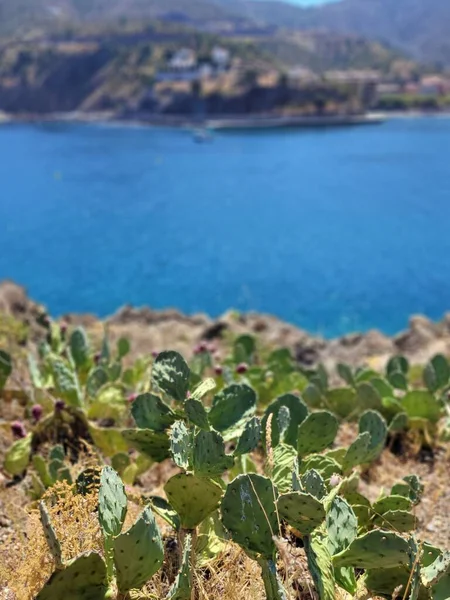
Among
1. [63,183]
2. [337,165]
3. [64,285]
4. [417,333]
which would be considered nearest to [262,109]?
[337,165]

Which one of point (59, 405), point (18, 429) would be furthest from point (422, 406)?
point (18, 429)

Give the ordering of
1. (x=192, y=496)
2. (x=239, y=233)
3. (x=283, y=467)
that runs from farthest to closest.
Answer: (x=239, y=233), (x=283, y=467), (x=192, y=496)

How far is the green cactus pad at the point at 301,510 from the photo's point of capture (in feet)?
6.30

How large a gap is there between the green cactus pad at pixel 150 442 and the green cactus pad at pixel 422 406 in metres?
1.91

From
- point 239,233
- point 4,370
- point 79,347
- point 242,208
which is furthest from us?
point 242,208

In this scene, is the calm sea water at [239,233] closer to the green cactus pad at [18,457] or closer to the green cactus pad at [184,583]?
the green cactus pad at [18,457]

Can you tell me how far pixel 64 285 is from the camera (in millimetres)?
19391

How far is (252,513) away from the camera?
198cm

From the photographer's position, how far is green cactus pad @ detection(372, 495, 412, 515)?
98.1 inches

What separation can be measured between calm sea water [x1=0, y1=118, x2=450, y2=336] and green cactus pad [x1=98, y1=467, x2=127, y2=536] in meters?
13.0

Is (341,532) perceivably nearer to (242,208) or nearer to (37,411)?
(37,411)

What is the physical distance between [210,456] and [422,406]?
215cm

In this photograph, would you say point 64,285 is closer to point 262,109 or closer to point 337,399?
point 337,399

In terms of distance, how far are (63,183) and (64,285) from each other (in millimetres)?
19935
